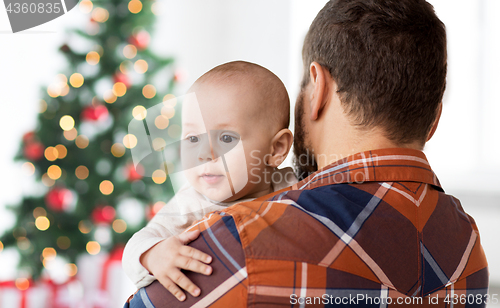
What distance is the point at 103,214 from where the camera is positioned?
103 inches

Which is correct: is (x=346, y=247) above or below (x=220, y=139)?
below

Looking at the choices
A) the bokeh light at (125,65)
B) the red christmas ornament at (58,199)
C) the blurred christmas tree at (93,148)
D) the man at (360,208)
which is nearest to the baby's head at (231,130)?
the man at (360,208)

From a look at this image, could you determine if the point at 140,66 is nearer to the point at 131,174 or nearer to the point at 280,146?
the point at 131,174

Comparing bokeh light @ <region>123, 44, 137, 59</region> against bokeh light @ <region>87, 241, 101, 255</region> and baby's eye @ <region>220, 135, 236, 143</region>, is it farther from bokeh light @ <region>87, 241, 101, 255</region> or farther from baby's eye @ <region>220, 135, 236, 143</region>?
baby's eye @ <region>220, 135, 236, 143</region>

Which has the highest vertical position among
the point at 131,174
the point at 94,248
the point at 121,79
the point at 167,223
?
the point at 121,79

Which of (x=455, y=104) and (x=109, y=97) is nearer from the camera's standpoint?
(x=109, y=97)

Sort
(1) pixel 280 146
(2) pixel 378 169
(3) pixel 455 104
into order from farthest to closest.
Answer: (3) pixel 455 104
(1) pixel 280 146
(2) pixel 378 169

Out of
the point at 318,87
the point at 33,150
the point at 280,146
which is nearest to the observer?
the point at 318,87

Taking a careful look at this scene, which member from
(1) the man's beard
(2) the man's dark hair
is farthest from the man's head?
(1) the man's beard

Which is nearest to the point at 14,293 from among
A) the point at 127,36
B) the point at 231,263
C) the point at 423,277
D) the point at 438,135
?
the point at 127,36

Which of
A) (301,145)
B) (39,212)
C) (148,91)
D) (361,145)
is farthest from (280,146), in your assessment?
(39,212)

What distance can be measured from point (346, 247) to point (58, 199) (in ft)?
7.60

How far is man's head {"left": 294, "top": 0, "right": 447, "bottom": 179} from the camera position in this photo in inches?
A: 32.3

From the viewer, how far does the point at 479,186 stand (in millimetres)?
2777
